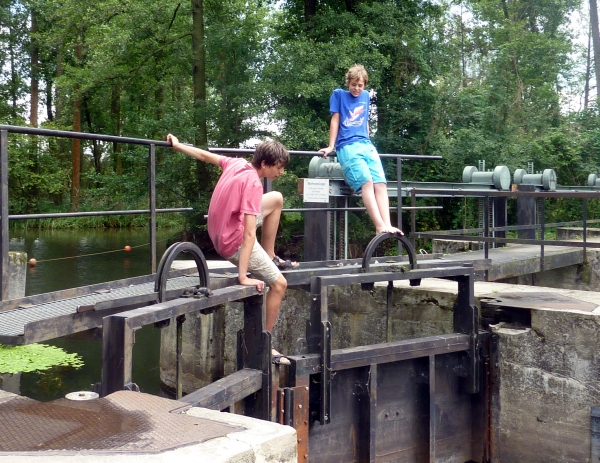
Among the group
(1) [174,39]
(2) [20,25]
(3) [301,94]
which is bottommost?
(3) [301,94]

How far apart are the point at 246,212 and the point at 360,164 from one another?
227 cm

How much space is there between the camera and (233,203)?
4.05 metres

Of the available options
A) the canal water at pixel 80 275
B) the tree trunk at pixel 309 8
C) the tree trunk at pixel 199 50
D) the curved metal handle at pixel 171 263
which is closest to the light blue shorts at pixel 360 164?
the curved metal handle at pixel 171 263

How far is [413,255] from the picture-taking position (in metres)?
5.62

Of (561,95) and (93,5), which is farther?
(561,95)

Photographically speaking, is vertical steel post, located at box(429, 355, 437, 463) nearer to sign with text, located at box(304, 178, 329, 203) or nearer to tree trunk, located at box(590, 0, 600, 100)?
sign with text, located at box(304, 178, 329, 203)

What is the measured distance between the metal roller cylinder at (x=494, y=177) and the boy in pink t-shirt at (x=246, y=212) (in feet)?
24.0

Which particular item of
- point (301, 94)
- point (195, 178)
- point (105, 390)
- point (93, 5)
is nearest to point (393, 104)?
point (301, 94)

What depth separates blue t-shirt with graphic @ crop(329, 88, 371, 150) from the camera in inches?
237

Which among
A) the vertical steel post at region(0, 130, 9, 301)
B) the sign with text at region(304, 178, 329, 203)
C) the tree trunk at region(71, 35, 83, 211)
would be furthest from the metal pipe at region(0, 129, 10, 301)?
the tree trunk at region(71, 35, 83, 211)

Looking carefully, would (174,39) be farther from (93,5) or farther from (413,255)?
(413,255)

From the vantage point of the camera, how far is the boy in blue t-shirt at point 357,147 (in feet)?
19.6

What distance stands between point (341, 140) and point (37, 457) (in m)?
4.53

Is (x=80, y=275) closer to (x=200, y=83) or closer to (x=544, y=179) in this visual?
(x=200, y=83)
